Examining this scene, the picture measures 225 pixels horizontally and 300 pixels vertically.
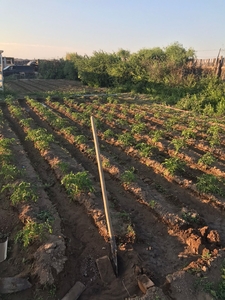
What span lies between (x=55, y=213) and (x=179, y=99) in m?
14.3

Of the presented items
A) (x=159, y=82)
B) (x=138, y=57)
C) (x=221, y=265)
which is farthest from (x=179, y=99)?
(x=221, y=265)

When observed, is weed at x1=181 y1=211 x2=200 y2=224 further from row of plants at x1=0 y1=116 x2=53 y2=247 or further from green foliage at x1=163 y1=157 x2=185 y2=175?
row of plants at x1=0 y1=116 x2=53 y2=247

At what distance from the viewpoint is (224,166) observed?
761cm

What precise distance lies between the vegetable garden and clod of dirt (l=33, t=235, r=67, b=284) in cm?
1

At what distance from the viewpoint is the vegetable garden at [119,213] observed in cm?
389

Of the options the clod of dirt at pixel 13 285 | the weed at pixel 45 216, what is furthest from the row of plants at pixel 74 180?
the clod of dirt at pixel 13 285

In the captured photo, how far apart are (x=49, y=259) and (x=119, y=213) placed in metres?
1.64

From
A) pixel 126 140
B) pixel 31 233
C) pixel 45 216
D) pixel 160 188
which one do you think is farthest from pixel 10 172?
pixel 126 140

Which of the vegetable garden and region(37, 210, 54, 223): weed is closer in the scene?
the vegetable garden

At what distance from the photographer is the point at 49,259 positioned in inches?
161

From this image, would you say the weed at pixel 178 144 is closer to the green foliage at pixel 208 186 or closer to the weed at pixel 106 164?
the green foliage at pixel 208 186

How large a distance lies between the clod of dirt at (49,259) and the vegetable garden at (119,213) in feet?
0.05

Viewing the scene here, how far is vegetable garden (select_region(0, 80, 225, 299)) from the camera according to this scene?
3889mm

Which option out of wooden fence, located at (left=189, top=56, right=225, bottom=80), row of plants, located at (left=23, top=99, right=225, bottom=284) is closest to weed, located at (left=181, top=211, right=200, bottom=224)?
row of plants, located at (left=23, top=99, right=225, bottom=284)
